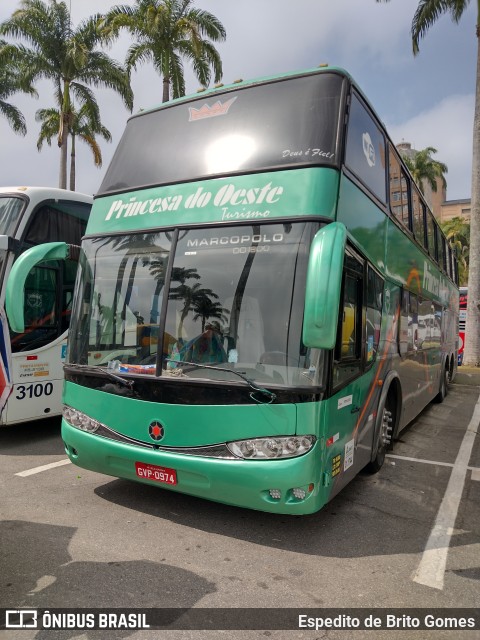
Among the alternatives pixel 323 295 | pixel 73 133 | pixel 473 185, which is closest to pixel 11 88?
pixel 73 133

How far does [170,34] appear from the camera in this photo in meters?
18.1

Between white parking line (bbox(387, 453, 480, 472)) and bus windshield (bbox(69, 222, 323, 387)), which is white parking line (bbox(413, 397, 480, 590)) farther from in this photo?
bus windshield (bbox(69, 222, 323, 387))

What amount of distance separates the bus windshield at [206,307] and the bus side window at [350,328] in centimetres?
43

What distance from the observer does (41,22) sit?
2067 centimetres

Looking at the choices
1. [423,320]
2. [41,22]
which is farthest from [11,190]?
[41,22]

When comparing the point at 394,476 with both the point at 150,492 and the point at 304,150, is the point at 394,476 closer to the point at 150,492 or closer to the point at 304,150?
the point at 150,492

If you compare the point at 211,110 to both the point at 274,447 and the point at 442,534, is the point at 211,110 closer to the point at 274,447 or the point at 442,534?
the point at 274,447

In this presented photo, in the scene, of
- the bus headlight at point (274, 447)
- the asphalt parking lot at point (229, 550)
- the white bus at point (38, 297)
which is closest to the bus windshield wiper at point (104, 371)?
the bus headlight at point (274, 447)

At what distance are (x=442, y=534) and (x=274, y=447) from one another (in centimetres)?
183

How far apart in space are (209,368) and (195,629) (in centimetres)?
176

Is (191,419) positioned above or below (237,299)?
below

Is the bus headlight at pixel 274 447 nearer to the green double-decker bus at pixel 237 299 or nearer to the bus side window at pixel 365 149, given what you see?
the green double-decker bus at pixel 237 299

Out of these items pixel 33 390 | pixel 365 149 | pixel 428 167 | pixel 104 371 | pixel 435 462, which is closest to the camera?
pixel 104 371

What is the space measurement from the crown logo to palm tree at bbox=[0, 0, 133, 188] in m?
18.1
